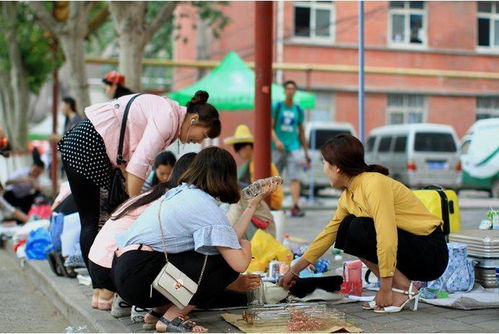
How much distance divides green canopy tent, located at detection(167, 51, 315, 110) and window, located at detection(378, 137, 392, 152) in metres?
5.64

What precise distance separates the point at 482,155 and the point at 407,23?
13551 mm

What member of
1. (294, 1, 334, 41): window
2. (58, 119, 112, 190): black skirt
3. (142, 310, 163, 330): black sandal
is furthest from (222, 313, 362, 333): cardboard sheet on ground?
(294, 1, 334, 41): window

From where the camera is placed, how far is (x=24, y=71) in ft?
59.2

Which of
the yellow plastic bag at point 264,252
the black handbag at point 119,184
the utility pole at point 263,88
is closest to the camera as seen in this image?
the black handbag at point 119,184

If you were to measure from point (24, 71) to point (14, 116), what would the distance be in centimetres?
110

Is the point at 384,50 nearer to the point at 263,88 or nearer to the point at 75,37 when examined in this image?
the point at 75,37

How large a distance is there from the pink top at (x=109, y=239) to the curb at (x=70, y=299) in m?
0.38

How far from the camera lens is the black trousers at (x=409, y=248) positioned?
4664 mm

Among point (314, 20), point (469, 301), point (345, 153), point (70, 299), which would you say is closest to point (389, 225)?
point (345, 153)

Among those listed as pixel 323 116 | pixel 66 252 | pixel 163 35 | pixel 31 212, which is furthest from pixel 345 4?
pixel 66 252

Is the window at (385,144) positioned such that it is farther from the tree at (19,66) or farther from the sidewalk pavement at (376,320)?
the sidewalk pavement at (376,320)

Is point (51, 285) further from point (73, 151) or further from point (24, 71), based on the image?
point (24, 71)

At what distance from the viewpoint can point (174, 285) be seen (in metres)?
4.14

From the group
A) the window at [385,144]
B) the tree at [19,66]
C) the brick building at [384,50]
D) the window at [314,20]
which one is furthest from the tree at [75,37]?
the window at [314,20]
